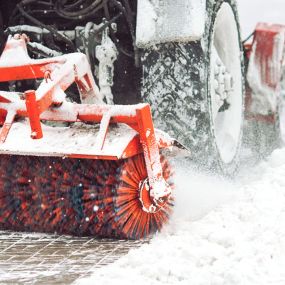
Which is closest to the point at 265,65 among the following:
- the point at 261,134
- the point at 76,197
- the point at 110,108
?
the point at 261,134

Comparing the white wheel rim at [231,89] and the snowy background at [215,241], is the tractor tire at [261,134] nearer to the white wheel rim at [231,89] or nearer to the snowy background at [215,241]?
the white wheel rim at [231,89]

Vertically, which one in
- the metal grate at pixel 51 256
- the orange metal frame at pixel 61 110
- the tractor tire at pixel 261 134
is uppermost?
the orange metal frame at pixel 61 110

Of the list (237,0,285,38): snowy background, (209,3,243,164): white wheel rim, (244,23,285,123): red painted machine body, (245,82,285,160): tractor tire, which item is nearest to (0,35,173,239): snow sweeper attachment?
(209,3,243,164): white wheel rim

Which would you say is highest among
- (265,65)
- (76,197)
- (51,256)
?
(265,65)

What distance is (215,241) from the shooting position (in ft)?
8.84

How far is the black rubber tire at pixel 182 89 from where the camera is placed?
335 centimetres

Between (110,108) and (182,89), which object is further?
(182,89)

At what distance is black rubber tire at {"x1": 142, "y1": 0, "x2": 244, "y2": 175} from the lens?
3348 mm

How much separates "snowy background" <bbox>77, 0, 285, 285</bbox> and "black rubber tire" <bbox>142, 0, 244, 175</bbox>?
218 mm

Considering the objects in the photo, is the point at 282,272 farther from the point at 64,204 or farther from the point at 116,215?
the point at 64,204

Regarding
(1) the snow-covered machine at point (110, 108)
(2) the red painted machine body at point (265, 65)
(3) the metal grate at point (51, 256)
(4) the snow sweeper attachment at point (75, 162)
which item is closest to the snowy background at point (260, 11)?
(2) the red painted machine body at point (265, 65)

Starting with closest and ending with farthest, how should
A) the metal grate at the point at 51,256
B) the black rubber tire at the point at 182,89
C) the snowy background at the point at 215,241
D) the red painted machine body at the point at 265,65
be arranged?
the snowy background at the point at 215,241
the metal grate at the point at 51,256
the black rubber tire at the point at 182,89
the red painted machine body at the point at 265,65

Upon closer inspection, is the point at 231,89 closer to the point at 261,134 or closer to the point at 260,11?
the point at 261,134

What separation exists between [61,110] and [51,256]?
63 centimetres
